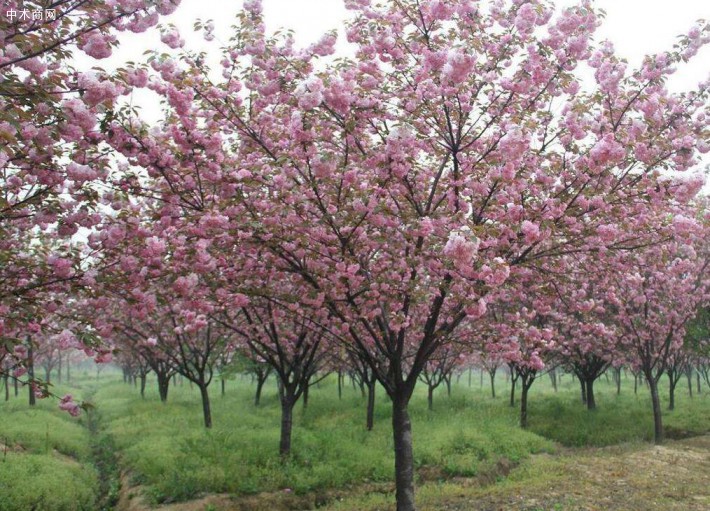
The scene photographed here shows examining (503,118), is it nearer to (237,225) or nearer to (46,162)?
(237,225)

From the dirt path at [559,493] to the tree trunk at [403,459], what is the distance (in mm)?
2286

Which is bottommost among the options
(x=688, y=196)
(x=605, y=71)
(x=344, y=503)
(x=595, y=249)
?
(x=344, y=503)

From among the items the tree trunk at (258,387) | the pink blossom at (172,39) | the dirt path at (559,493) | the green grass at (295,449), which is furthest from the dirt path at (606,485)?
the tree trunk at (258,387)

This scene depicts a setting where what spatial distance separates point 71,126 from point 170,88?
183 centimetres

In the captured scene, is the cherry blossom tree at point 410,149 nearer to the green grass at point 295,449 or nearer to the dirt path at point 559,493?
the dirt path at point 559,493

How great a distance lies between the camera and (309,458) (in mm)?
14969

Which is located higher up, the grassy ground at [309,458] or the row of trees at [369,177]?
the row of trees at [369,177]

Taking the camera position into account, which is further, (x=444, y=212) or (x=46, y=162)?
(x=444, y=212)

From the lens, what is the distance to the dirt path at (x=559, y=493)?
35.9 ft

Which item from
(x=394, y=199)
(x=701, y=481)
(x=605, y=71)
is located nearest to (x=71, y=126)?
(x=394, y=199)

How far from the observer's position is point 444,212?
8.11m

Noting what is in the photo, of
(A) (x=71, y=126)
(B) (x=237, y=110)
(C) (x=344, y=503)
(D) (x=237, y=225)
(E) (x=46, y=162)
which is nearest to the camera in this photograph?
(A) (x=71, y=126)

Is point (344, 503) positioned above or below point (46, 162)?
below

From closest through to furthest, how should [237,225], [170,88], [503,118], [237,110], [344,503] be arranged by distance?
[170,88]
[237,225]
[237,110]
[503,118]
[344,503]
